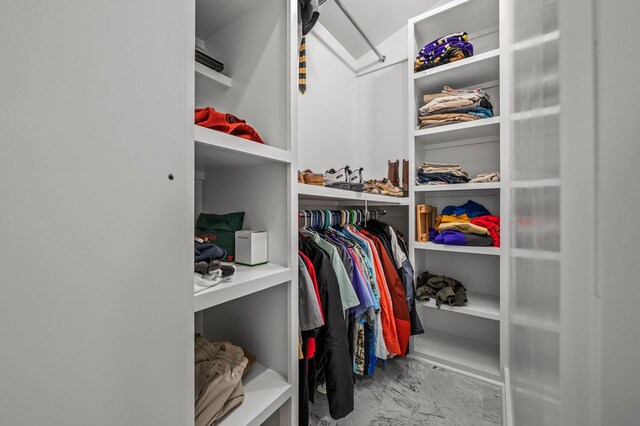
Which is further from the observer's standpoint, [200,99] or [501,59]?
[501,59]

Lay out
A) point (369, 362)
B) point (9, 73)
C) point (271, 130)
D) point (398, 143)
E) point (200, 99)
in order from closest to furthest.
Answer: point (9, 73), point (271, 130), point (200, 99), point (369, 362), point (398, 143)

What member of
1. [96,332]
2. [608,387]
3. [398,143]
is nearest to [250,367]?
[96,332]

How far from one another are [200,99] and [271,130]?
1.32 ft

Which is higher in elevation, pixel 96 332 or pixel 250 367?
pixel 96 332

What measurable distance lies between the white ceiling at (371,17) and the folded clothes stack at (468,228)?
1.38 m

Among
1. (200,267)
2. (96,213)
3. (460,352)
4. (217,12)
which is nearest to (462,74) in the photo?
(217,12)

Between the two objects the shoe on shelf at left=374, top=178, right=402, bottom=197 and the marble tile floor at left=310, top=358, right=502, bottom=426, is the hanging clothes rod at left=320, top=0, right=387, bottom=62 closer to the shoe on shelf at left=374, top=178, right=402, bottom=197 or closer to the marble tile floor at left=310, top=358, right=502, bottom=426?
the shoe on shelf at left=374, top=178, right=402, bottom=197

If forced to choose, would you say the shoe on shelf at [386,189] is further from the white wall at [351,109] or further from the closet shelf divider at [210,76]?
the closet shelf divider at [210,76]

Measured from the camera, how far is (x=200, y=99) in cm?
111

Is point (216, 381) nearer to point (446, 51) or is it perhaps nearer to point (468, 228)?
point (468, 228)

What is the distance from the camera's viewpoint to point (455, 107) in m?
1.67

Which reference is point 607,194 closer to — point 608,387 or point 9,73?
point 608,387

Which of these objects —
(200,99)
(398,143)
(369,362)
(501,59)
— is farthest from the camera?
(398,143)

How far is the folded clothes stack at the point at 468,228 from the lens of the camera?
155 cm
